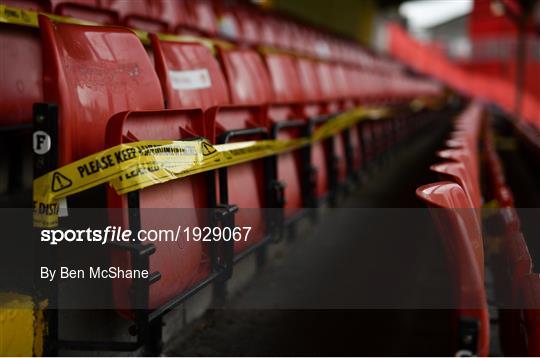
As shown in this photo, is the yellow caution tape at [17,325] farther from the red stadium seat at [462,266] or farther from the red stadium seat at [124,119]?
the red stadium seat at [462,266]

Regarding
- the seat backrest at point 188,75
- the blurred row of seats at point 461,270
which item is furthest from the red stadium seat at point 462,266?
the seat backrest at point 188,75

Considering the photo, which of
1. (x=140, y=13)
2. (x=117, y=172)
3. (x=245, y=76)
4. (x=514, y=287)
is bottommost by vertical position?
(x=514, y=287)

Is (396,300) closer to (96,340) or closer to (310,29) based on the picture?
(96,340)

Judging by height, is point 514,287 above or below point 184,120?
below

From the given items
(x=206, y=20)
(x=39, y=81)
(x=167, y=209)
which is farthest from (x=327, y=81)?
(x=167, y=209)

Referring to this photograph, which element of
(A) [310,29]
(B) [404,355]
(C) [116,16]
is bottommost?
(B) [404,355]

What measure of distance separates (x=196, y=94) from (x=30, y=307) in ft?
1.04

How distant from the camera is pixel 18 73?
617mm

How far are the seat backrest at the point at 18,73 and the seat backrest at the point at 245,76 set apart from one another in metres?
0.23

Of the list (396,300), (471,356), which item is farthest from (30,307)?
(396,300)

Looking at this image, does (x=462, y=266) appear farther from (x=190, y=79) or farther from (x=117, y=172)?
(x=190, y=79)

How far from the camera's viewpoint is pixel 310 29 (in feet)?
7.41

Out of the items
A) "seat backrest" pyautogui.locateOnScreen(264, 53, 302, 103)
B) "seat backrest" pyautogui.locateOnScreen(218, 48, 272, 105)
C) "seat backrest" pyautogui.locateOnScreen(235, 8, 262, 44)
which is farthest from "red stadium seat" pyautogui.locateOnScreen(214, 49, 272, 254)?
"seat backrest" pyautogui.locateOnScreen(235, 8, 262, 44)

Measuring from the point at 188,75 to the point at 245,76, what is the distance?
16cm
